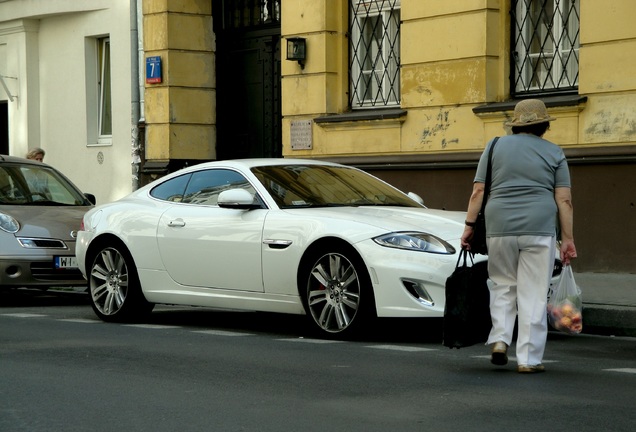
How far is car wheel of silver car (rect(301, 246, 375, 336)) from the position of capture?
34.1ft

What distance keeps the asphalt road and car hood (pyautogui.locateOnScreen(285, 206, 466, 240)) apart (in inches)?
33.1

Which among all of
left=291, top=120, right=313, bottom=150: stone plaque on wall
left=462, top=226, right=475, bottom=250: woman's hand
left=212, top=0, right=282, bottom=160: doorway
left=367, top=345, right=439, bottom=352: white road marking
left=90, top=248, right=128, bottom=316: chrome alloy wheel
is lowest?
left=367, top=345, right=439, bottom=352: white road marking

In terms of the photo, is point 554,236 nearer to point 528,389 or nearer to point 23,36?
point 528,389

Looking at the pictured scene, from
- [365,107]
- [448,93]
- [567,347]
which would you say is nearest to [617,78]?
[448,93]

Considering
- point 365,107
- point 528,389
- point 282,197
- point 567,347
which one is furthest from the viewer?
point 365,107

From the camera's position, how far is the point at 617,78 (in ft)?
50.1

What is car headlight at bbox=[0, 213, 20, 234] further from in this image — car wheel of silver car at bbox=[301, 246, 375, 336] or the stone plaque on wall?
the stone plaque on wall

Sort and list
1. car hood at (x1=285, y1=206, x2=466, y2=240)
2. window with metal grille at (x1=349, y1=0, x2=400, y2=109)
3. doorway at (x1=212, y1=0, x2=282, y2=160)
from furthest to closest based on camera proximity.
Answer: doorway at (x1=212, y1=0, x2=282, y2=160) → window with metal grille at (x1=349, y1=0, x2=400, y2=109) → car hood at (x1=285, y1=206, x2=466, y2=240)

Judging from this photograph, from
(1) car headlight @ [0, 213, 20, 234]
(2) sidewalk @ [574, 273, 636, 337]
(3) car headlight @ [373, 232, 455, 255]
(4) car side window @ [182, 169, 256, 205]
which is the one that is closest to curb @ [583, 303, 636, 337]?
Answer: (2) sidewalk @ [574, 273, 636, 337]

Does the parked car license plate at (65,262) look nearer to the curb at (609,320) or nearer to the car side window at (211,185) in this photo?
the car side window at (211,185)

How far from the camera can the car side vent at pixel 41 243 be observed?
1431 centimetres

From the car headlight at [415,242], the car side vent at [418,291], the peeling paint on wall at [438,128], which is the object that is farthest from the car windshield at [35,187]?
the car side vent at [418,291]

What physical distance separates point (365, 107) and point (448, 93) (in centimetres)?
188

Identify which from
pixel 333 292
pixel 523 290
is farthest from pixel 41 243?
pixel 523 290
